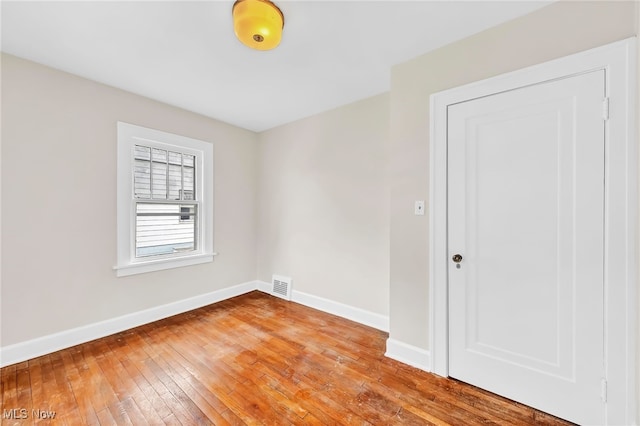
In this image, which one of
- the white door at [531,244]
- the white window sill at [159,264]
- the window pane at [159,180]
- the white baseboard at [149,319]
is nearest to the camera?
the white door at [531,244]

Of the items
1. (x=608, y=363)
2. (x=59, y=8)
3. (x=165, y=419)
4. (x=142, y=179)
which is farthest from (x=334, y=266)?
(x=59, y=8)

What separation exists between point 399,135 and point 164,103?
9.04 feet

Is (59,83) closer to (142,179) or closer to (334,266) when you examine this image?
(142,179)

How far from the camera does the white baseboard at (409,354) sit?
78.4 inches

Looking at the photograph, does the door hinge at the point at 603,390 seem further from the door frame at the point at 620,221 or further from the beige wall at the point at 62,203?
the beige wall at the point at 62,203

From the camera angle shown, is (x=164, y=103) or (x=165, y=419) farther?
(x=164, y=103)

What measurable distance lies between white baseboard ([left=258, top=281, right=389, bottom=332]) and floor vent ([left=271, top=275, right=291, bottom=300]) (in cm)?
8

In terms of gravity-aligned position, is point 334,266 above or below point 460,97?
below

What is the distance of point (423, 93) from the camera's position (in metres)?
2.04

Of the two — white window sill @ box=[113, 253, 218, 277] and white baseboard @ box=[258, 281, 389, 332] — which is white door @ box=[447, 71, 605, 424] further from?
white window sill @ box=[113, 253, 218, 277]

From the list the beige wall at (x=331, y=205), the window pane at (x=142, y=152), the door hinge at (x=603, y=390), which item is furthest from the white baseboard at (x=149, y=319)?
the window pane at (x=142, y=152)

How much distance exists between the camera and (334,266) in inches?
123

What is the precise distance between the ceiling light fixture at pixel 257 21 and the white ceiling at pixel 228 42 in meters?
0.10

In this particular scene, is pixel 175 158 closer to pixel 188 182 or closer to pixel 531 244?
pixel 188 182
